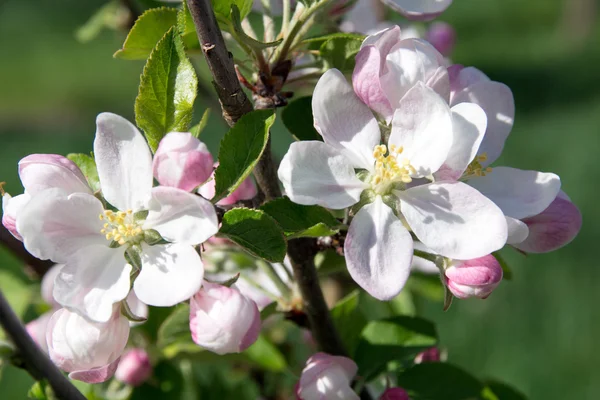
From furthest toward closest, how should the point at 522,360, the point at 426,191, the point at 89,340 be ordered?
1. the point at 522,360
2. the point at 426,191
3. the point at 89,340

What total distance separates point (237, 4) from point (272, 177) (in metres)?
0.24

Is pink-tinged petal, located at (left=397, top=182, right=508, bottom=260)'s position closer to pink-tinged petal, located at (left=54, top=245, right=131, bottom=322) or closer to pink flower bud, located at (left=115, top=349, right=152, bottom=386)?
pink-tinged petal, located at (left=54, top=245, right=131, bottom=322)

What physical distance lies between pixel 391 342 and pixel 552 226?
1.22 feet

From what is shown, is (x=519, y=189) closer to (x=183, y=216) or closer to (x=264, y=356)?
(x=183, y=216)

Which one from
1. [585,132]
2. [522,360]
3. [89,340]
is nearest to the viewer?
[89,340]

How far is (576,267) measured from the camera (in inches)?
167

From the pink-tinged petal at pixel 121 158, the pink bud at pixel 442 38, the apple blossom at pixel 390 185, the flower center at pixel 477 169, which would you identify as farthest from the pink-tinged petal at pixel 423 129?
the pink bud at pixel 442 38

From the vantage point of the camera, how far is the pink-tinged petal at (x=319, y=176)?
3.04ft

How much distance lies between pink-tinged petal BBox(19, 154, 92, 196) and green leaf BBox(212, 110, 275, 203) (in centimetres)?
18

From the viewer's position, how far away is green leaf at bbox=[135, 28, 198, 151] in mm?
960

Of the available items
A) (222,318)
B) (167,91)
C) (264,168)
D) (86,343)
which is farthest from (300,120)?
(86,343)

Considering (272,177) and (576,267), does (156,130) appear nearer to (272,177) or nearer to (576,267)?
(272,177)

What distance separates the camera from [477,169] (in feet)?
3.55

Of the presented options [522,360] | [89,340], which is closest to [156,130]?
[89,340]
